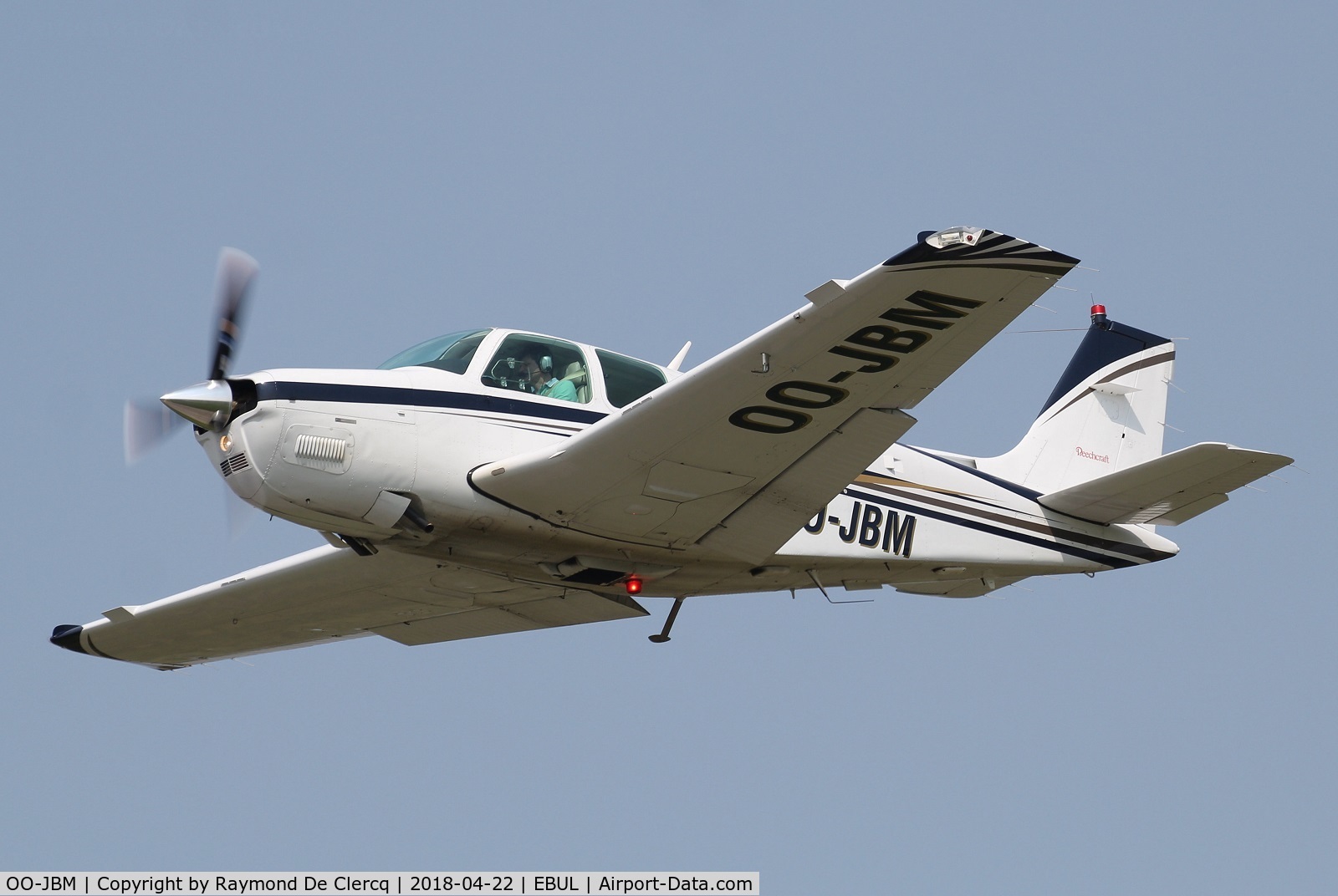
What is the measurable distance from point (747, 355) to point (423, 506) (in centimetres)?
292

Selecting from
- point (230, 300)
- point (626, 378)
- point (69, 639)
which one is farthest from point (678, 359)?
point (69, 639)

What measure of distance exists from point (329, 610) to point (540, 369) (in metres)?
4.50

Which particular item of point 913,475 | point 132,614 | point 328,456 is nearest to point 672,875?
point 913,475

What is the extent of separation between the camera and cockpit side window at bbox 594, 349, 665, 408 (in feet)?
39.0

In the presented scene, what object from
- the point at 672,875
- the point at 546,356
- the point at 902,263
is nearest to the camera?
the point at 902,263

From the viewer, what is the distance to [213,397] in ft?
35.3

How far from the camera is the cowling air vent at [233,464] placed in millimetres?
10812

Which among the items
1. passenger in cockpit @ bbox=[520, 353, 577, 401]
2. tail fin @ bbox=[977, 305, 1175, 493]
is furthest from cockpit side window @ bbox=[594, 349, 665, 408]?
tail fin @ bbox=[977, 305, 1175, 493]

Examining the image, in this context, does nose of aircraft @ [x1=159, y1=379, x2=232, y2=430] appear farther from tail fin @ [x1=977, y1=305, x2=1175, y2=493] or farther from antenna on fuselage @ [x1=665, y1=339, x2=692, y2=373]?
tail fin @ [x1=977, y1=305, x2=1175, y2=493]

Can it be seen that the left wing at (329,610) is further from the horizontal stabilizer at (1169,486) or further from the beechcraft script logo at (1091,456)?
the beechcraft script logo at (1091,456)

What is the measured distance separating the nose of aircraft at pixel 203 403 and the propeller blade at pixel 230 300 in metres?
0.21

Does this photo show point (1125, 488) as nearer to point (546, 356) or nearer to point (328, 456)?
point (546, 356)

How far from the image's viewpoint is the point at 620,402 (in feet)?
39.0

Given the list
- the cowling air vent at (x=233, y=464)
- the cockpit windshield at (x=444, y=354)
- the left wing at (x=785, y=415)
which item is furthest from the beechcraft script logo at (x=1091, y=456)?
the cowling air vent at (x=233, y=464)
